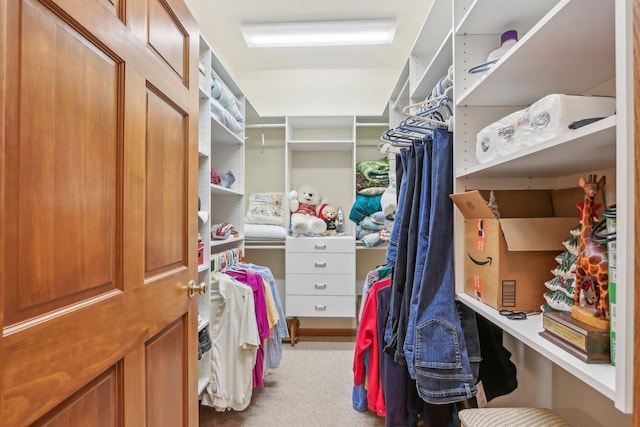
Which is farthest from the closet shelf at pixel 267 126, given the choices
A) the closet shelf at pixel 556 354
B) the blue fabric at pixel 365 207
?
the closet shelf at pixel 556 354

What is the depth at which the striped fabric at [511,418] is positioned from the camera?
3.32 feet

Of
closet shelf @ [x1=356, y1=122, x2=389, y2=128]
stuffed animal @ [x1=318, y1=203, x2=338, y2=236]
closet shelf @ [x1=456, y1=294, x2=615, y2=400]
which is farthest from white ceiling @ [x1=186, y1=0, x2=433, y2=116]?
closet shelf @ [x1=456, y1=294, x2=615, y2=400]

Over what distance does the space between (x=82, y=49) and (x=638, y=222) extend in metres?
1.09

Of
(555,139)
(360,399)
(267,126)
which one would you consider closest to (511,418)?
(555,139)

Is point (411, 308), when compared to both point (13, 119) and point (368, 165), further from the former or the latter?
point (368, 165)

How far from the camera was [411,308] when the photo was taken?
1157 mm

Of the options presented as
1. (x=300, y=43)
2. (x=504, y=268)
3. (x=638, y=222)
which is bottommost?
(x=504, y=268)

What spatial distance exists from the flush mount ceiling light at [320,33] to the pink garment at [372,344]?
6.00 feet

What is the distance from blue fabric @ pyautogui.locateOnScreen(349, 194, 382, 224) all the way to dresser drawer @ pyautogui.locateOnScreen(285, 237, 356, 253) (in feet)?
0.70

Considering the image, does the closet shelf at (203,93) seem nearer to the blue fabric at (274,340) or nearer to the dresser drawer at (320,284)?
the blue fabric at (274,340)

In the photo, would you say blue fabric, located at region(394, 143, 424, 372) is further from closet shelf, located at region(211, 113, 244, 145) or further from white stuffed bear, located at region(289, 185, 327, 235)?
white stuffed bear, located at region(289, 185, 327, 235)

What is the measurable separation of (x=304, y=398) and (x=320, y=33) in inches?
102

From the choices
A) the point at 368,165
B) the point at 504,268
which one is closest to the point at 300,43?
the point at 368,165

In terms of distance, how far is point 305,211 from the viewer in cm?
308
